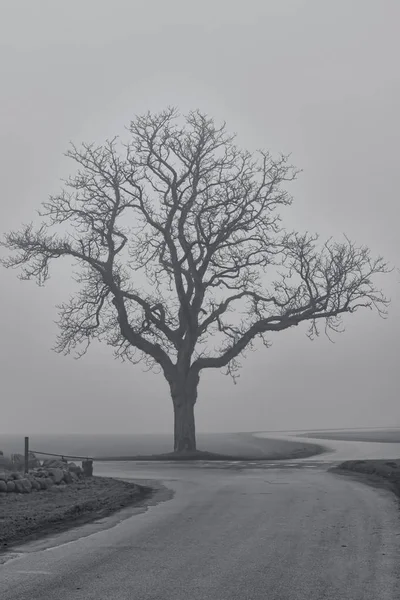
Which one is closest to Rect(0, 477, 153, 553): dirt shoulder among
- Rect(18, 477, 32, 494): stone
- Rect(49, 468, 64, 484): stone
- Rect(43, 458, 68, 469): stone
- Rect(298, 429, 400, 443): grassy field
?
Rect(18, 477, 32, 494): stone

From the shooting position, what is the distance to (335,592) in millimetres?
9070

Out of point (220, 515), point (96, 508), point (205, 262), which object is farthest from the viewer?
point (205, 262)

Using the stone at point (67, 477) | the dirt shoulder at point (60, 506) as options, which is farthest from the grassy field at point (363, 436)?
the dirt shoulder at point (60, 506)

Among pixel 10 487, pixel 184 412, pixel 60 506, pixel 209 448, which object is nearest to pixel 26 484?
pixel 10 487

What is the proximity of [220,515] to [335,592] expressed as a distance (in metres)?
6.18

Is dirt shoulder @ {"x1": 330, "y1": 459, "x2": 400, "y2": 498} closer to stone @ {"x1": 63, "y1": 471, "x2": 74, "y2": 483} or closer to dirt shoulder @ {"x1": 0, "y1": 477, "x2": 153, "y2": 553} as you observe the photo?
dirt shoulder @ {"x1": 0, "y1": 477, "x2": 153, "y2": 553}

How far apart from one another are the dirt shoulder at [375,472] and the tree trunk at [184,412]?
15.2 metres

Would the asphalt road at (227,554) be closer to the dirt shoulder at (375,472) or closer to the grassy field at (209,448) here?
the dirt shoulder at (375,472)

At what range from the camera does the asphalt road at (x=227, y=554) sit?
918 cm

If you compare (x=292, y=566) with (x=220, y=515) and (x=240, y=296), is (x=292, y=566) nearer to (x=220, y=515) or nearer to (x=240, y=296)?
(x=220, y=515)

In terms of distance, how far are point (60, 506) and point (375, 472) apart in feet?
37.5

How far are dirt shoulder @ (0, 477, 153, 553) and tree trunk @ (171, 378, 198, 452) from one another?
1977cm

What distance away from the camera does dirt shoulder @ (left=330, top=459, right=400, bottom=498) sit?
833 inches

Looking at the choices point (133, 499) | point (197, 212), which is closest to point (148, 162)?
point (197, 212)
